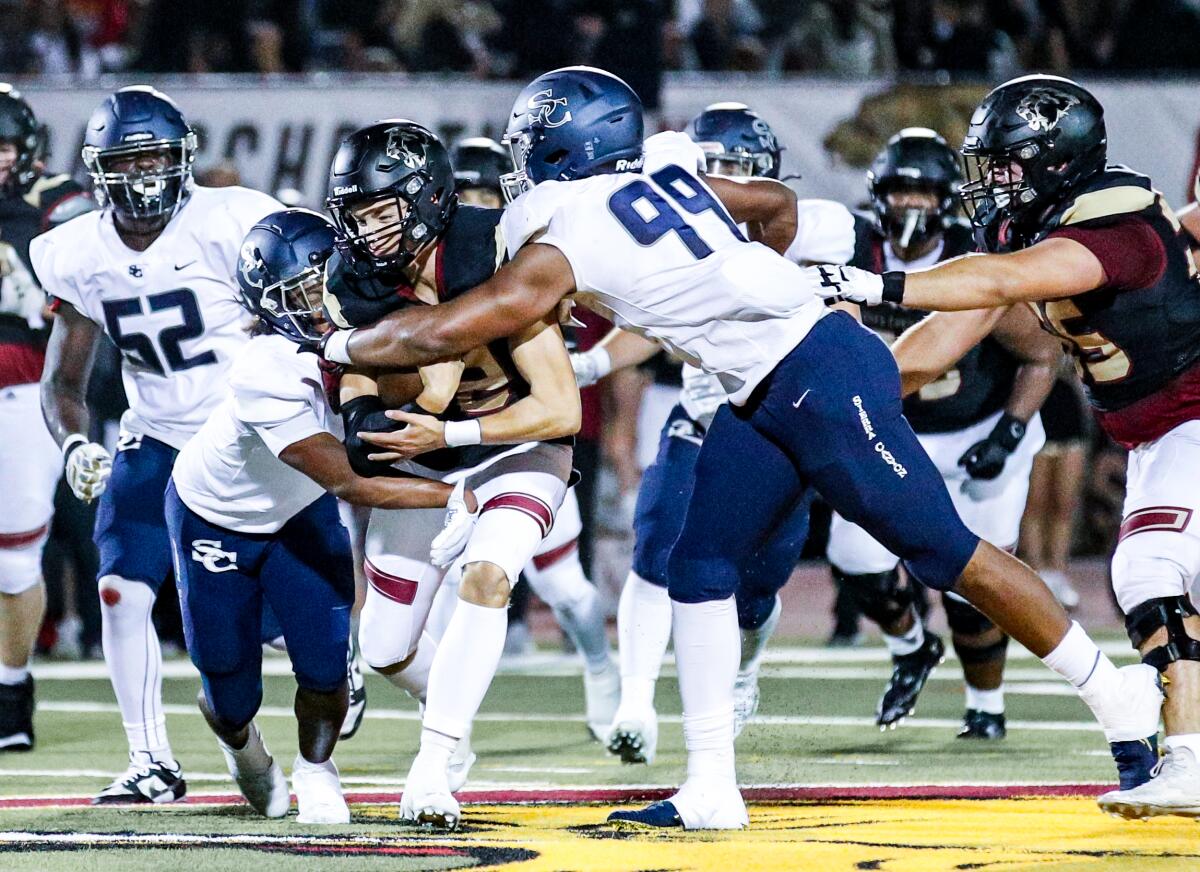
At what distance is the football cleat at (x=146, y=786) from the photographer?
498cm

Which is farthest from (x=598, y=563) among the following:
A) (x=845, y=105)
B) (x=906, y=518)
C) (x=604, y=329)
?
(x=906, y=518)

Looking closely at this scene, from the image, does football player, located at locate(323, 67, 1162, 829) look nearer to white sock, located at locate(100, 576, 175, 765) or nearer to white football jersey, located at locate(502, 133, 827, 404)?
white football jersey, located at locate(502, 133, 827, 404)

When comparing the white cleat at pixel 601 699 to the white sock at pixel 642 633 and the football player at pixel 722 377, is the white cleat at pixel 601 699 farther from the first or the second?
the football player at pixel 722 377

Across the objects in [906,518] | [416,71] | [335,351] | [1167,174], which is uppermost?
[416,71]

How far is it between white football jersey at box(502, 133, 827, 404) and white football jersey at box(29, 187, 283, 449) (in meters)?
1.54

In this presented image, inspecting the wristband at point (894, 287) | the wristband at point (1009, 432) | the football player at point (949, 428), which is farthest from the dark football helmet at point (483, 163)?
the wristband at point (894, 287)

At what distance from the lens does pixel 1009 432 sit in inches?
238

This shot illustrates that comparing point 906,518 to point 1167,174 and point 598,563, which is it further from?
point 1167,174

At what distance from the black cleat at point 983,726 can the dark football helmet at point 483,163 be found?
2543 mm

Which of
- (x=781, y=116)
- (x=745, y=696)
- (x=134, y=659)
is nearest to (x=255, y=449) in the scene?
(x=134, y=659)

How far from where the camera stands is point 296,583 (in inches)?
180

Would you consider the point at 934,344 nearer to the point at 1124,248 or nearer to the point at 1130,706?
the point at 1124,248

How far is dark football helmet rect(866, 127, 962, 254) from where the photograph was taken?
20.5 feet

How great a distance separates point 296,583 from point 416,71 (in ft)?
22.0
